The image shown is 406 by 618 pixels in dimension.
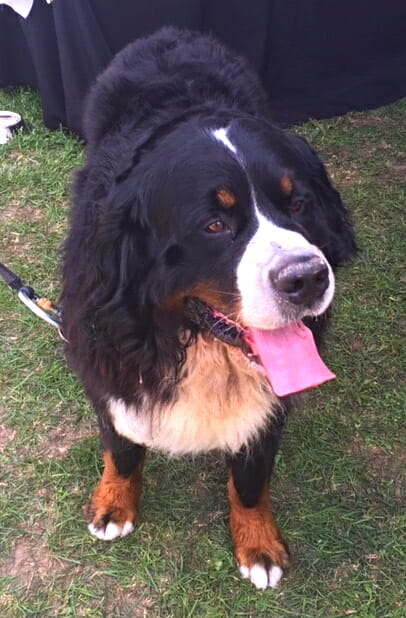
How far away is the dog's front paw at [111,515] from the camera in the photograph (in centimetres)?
256

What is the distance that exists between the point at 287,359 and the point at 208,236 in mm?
370

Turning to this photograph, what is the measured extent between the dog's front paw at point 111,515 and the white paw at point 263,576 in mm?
422

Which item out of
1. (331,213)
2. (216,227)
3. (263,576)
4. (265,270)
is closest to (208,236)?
(216,227)

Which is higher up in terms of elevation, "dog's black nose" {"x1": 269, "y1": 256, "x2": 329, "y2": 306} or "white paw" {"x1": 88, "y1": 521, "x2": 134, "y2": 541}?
"dog's black nose" {"x1": 269, "y1": 256, "x2": 329, "y2": 306}

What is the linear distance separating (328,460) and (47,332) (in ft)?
4.26

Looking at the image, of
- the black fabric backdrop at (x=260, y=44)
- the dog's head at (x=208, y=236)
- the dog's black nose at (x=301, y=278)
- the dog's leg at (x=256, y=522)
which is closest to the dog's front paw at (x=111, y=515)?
the dog's leg at (x=256, y=522)

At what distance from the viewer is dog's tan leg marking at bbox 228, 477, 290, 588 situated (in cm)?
246

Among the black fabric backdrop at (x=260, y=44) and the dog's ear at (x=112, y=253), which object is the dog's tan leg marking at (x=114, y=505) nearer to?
the dog's ear at (x=112, y=253)

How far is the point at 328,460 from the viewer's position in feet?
9.34

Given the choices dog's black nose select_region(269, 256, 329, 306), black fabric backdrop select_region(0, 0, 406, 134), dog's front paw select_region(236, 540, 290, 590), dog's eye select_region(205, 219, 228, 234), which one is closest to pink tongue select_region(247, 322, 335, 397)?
dog's black nose select_region(269, 256, 329, 306)

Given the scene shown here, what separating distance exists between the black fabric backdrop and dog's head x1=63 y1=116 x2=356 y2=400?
2403 mm

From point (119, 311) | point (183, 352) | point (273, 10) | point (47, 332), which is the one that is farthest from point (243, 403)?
point (273, 10)

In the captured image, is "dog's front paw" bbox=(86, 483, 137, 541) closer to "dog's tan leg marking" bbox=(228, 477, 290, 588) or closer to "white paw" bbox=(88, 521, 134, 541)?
"white paw" bbox=(88, 521, 134, 541)

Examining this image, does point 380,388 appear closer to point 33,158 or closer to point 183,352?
point 183,352
